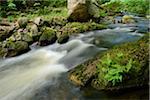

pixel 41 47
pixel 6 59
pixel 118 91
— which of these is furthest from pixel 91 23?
pixel 118 91

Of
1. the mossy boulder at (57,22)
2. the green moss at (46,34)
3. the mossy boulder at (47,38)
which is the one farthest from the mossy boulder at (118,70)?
the mossy boulder at (57,22)

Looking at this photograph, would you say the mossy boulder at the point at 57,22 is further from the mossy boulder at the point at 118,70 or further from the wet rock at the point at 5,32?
the mossy boulder at the point at 118,70

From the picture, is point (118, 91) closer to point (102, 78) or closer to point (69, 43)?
point (102, 78)

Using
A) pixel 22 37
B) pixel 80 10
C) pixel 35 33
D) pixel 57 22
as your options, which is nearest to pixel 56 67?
pixel 22 37

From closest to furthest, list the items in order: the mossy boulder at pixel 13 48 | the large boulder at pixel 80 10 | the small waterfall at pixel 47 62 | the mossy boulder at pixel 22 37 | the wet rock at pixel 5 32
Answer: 1. the small waterfall at pixel 47 62
2. the mossy boulder at pixel 13 48
3. the mossy boulder at pixel 22 37
4. the wet rock at pixel 5 32
5. the large boulder at pixel 80 10

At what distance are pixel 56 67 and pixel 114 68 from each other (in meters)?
2.20

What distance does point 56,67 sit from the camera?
24.3 ft

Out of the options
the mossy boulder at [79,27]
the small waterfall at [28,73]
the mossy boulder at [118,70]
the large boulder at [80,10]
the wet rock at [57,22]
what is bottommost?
the small waterfall at [28,73]

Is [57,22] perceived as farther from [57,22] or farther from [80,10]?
[80,10]

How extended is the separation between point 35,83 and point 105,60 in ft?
5.72

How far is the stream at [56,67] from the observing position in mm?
5668

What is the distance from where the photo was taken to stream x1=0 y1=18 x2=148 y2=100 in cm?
567

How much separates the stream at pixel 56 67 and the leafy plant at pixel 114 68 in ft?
0.98

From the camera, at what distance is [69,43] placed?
32.0ft
